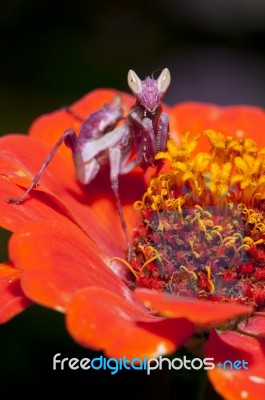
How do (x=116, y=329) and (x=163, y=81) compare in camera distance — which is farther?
(x=163, y=81)

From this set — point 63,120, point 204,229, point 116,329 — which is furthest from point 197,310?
point 63,120

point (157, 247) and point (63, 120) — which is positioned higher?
point (63, 120)

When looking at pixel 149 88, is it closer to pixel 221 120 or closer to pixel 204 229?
pixel 204 229

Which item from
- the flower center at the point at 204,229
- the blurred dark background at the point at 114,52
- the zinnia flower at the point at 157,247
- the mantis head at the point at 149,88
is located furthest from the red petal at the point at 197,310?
the blurred dark background at the point at 114,52

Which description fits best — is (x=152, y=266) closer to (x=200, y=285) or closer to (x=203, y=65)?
(x=200, y=285)

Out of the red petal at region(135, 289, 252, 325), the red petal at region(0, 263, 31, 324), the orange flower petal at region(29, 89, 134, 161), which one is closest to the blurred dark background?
the orange flower petal at region(29, 89, 134, 161)

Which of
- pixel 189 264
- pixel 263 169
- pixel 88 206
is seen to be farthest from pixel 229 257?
pixel 88 206
